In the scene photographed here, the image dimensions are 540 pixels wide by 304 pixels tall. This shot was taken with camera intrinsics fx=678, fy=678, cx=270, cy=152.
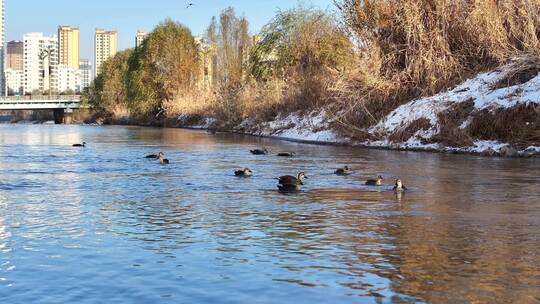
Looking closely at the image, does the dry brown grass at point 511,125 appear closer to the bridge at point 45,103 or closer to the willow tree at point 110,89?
the willow tree at point 110,89

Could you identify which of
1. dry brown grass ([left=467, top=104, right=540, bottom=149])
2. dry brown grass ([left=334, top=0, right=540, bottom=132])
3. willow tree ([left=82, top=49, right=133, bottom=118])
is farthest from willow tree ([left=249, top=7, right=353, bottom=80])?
willow tree ([left=82, top=49, right=133, bottom=118])

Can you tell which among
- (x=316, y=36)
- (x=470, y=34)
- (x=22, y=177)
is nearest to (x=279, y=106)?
(x=316, y=36)

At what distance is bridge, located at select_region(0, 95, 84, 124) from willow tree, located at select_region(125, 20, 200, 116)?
149 ft

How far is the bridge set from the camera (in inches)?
4998

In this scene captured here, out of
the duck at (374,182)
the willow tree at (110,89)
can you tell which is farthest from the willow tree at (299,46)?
the willow tree at (110,89)

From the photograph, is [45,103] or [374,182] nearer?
[374,182]

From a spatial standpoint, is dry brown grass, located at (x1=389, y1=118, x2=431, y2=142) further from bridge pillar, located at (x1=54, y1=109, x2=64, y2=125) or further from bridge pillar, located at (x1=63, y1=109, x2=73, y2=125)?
bridge pillar, located at (x1=54, y1=109, x2=64, y2=125)

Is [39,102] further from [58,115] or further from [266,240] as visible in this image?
[266,240]

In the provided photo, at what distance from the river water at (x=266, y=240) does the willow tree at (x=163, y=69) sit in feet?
219

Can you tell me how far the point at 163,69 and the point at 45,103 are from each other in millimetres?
54568

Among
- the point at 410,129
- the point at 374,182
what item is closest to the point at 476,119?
the point at 410,129

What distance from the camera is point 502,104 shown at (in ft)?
94.9

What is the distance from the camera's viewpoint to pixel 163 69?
3423 inches

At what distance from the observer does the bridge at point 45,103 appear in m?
127
